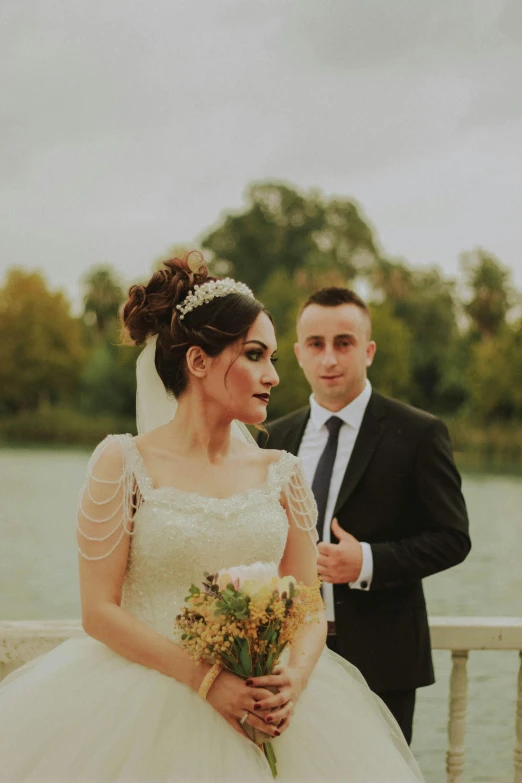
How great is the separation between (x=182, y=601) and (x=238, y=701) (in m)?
0.39

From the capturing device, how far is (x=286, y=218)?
53969mm

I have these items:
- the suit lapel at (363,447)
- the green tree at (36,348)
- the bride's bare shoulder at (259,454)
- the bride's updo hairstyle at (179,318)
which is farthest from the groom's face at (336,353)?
the green tree at (36,348)

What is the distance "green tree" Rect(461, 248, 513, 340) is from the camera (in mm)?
51906

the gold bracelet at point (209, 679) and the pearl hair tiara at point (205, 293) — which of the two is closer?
the gold bracelet at point (209, 679)

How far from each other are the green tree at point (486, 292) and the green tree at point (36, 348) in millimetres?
23085

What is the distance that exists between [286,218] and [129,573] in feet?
171

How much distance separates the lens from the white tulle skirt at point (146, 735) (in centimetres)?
257

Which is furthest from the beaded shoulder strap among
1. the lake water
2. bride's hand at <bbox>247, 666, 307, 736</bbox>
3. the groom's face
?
the lake water

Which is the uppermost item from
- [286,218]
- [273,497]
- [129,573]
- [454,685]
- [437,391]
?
[286,218]

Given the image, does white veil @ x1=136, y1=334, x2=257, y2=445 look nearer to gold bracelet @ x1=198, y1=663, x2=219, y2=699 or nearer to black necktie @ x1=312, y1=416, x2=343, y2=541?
black necktie @ x1=312, y1=416, x2=343, y2=541

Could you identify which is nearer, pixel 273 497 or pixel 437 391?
pixel 273 497

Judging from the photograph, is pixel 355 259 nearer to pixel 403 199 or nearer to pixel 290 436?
pixel 403 199

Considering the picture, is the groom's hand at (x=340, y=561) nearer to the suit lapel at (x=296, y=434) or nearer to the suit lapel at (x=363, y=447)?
the suit lapel at (x=363, y=447)

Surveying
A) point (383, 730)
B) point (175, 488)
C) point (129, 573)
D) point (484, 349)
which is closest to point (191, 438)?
point (175, 488)
